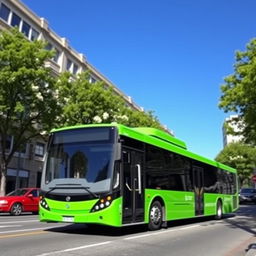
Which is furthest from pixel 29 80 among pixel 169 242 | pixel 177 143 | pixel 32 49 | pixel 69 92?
pixel 169 242

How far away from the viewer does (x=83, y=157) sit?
11742 mm

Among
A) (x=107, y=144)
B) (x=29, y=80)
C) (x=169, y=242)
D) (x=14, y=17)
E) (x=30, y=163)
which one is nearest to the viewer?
(x=169, y=242)

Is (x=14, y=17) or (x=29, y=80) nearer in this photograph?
(x=29, y=80)

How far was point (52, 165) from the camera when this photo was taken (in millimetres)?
12102

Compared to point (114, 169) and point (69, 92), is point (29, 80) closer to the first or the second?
point (69, 92)

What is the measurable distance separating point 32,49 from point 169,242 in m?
19.7

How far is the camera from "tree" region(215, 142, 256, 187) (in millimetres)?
84375

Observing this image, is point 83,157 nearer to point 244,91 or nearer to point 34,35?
point 244,91

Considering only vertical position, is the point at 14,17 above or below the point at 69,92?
above

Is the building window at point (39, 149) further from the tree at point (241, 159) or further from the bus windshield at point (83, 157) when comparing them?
the tree at point (241, 159)

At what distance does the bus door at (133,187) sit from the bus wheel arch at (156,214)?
813mm

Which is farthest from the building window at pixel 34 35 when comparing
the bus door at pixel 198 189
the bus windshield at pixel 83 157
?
the bus windshield at pixel 83 157

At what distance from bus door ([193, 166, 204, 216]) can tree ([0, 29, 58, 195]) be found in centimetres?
1302

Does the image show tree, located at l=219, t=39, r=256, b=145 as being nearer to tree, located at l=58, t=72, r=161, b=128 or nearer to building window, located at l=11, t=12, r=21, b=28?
tree, located at l=58, t=72, r=161, b=128
